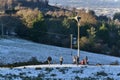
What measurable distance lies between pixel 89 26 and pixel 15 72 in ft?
245

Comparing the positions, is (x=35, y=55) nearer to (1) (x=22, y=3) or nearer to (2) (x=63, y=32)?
(2) (x=63, y=32)

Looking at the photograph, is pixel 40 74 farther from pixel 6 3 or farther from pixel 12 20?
pixel 6 3

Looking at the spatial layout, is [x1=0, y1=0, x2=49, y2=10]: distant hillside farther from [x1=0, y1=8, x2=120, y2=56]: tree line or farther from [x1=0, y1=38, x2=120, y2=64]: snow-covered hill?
[x1=0, y1=38, x2=120, y2=64]: snow-covered hill

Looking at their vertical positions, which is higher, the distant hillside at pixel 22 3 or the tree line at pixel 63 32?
the tree line at pixel 63 32

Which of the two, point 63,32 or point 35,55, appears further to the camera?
point 63,32

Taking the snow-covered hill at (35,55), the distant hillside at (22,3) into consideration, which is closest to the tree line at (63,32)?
the snow-covered hill at (35,55)

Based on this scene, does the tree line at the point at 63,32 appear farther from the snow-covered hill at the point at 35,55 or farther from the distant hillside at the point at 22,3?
the distant hillside at the point at 22,3

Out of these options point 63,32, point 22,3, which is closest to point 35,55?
point 63,32

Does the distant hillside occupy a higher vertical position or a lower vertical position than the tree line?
lower

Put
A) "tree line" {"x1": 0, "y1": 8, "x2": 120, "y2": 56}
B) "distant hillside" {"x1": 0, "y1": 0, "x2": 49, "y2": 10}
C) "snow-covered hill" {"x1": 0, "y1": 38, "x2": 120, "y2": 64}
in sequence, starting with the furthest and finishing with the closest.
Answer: "distant hillside" {"x1": 0, "y1": 0, "x2": 49, "y2": 10} → "tree line" {"x1": 0, "y1": 8, "x2": 120, "y2": 56} → "snow-covered hill" {"x1": 0, "y1": 38, "x2": 120, "y2": 64}

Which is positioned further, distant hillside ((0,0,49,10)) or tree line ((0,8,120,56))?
distant hillside ((0,0,49,10))

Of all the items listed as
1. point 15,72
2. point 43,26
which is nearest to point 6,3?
point 43,26

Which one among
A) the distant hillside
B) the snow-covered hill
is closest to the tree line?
the snow-covered hill

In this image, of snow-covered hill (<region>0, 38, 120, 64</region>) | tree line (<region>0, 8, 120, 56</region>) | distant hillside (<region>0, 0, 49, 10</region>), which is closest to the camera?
snow-covered hill (<region>0, 38, 120, 64</region>)
